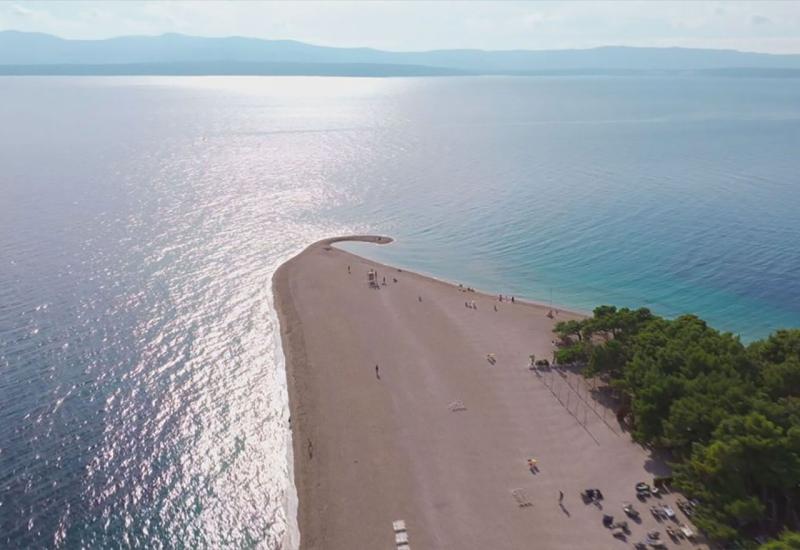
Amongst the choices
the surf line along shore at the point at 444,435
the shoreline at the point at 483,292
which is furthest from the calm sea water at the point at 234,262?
the surf line along shore at the point at 444,435

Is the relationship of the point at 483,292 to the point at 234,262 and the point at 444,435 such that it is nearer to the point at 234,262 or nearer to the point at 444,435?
the point at 444,435

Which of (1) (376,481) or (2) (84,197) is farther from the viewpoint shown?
(2) (84,197)

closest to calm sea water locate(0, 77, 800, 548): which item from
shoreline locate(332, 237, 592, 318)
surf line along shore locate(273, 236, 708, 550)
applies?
shoreline locate(332, 237, 592, 318)

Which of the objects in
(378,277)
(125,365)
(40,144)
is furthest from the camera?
(40,144)

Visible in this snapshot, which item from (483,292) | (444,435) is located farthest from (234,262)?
(444,435)

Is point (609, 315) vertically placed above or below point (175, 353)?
above

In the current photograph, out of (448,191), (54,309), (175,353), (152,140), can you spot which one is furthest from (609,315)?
(152,140)

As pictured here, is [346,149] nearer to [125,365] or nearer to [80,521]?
[125,365]
